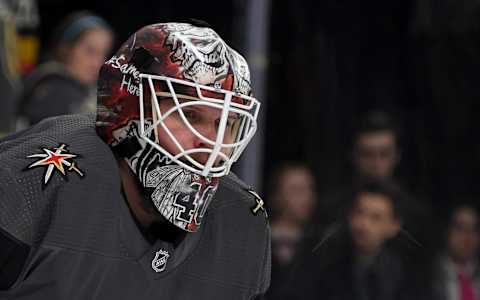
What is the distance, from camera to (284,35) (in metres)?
4.45

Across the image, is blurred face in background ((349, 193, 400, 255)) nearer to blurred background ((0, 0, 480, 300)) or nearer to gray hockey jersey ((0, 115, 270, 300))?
blurred background ((0, 0, 480, 300))

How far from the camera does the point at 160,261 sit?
7.57ft

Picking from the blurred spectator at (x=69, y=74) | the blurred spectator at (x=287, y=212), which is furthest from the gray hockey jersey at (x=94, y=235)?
the blurred spectator at (x=69, y=74)

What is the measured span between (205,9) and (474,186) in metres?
1.40

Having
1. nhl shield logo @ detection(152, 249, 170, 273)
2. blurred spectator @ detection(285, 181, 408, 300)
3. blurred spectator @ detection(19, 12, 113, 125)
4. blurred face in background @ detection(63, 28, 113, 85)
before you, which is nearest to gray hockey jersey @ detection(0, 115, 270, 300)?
nhl shield logo @ detection(152, 249, 170, 273)

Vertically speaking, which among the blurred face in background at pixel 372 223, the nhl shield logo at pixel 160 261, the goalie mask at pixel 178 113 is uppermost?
the goalie mask at pixel 178 113

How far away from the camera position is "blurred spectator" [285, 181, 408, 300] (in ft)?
13.3

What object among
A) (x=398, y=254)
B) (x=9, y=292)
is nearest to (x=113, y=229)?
(x=9, y=292)

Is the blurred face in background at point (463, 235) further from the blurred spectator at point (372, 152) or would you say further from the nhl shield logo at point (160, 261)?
the nhl shield logo at point (160, 261)

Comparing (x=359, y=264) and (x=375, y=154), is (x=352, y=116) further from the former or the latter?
(x=359, y=264)

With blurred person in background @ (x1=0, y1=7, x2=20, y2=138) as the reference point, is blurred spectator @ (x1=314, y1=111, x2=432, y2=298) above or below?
below

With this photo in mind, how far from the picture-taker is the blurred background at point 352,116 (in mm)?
4199

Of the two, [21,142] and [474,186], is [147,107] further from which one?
[474,186]

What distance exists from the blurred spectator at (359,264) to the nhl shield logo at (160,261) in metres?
1.76
